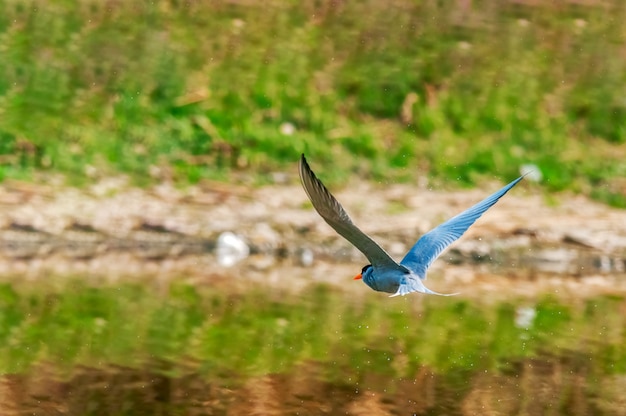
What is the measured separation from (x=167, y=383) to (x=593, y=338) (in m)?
3.17

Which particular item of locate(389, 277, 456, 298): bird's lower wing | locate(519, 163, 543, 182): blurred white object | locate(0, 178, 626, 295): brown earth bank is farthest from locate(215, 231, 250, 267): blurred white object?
locate(389, 277, 456, 298): bird's lower wing

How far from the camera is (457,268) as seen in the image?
10.8 m

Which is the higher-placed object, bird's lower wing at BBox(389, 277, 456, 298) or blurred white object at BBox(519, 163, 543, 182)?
bird's lower wing at BBox(389, 277, 456, 298)

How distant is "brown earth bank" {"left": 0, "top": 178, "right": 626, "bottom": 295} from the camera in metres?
9.86

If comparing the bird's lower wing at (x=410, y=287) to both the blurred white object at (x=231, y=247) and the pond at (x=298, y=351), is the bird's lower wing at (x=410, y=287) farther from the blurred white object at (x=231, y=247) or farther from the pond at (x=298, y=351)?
the blurred white object at (x=231, y=247)

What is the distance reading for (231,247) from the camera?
10586mm

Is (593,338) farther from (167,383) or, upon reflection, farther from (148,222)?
(148,222)

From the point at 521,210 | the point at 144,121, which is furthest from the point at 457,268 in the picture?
the point at 144,121

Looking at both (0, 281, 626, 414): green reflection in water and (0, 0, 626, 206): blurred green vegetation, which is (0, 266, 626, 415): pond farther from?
(0, 0, 626, 206): blurred green vegetation

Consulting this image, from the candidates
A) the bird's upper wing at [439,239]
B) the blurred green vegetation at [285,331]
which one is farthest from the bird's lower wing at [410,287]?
the blurred green vegetation at [285,331]

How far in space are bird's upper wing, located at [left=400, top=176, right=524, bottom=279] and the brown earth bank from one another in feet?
8.27

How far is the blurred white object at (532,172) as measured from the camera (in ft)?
40.0

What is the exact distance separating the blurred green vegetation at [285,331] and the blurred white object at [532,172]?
301cm

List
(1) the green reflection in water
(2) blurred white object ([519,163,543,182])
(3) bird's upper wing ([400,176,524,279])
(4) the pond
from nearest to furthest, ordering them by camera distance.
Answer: (4) the pond, (1) the green reflection in water, (3) bird's upper wing ([400,176,524,279]), (2) blurred white object ([519,163,543,182])
